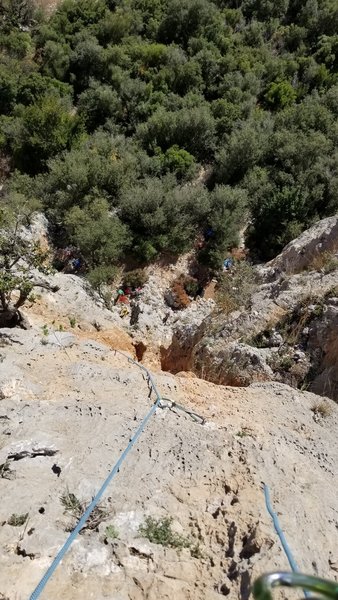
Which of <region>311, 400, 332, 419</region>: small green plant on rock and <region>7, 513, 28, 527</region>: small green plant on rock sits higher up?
<region>311, 400, 332, 419</region>: small green plant on rock

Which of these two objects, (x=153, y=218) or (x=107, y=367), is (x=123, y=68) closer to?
(x=153, y=218)

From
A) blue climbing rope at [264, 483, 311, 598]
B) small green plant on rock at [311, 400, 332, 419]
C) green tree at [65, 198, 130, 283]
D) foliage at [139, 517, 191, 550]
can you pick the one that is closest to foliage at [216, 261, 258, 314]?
small green plant on rock at [311, 400, 332, 419]

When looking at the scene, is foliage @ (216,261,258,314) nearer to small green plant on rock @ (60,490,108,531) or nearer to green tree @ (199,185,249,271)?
green tree @ (199,185,249,271)

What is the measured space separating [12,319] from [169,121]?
42.0ft

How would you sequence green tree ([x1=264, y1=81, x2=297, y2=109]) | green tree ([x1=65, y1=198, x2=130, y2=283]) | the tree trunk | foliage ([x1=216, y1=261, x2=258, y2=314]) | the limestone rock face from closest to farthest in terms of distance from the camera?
1. the tree trunk
2. foliage ([x1=216, y1=261, x2=258, y2=314])
3. the limestone rock face
4. green tree ([x1=65, y1=198, x2=130, y2=283])
5. green tree ([x1=264, y1=81, x2=297, y2=109])

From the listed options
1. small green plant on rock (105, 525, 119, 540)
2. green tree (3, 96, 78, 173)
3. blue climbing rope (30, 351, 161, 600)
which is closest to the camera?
blue climbing rope (30, 351, 161, 600)

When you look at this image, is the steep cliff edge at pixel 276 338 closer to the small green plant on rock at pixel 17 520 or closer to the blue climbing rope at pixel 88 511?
the blue climbing rope at pixel 88 511

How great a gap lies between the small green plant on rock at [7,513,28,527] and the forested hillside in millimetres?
9611

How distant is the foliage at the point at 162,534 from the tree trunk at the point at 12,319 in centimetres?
479

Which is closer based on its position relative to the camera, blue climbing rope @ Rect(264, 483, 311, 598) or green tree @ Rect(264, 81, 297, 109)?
blue climbing rope @ Rect(264, 483, 311, 598)

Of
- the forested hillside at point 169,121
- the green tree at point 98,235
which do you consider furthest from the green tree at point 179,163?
the green tree at point 98,235

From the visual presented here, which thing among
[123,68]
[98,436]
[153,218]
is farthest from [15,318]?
[123,68]

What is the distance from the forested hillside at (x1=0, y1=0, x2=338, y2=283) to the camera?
15.4m

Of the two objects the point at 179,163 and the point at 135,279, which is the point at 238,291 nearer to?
the point at 135,279
